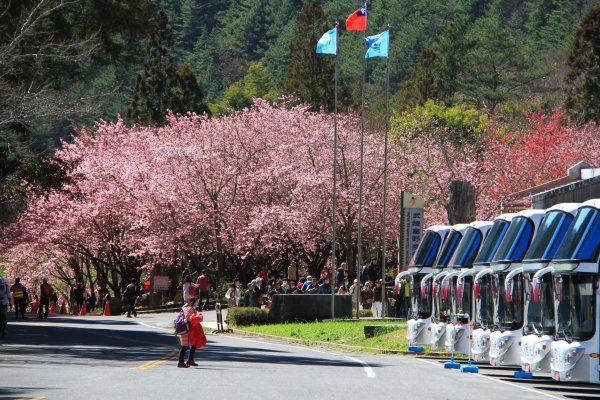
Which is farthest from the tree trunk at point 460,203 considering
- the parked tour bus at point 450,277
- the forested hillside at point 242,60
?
the forested hillside at point 242,60

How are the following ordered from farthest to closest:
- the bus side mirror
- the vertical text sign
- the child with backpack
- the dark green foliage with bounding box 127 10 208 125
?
the dark green foliage with bounding box 127 10 208 125, the vertical text sign, the bus side mirror, the child with backpack

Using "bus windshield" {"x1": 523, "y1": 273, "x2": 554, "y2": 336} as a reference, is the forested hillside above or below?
above

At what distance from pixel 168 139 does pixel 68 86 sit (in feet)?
87.7

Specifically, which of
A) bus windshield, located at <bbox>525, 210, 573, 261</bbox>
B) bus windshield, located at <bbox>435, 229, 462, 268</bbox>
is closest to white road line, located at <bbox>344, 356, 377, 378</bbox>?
bus windshield, located at <bbox>435, 229, 462, 268</bbox>

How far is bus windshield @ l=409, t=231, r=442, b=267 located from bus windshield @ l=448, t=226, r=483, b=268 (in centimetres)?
239

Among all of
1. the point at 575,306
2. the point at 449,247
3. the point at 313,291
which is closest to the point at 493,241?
the point at 449,247

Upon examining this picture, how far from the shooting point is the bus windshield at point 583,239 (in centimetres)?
1930

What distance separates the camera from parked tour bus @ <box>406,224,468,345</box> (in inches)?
1187

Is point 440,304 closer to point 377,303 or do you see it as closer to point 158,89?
point 377,303

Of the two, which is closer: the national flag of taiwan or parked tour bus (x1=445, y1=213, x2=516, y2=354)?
parked tour bus (x1=445, y1=213, x2=516, y2=354)

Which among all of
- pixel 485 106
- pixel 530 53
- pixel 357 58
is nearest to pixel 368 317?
pixel 485 106

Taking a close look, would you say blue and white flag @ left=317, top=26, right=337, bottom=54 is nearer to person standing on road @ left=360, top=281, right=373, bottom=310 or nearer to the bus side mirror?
person standing on road @ left=360, top=281, right=373, bottom=310

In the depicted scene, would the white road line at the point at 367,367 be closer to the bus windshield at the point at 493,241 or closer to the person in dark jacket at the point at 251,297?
the bus windshield at the point at 493,241

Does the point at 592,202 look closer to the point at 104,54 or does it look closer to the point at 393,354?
the point at 393,354
